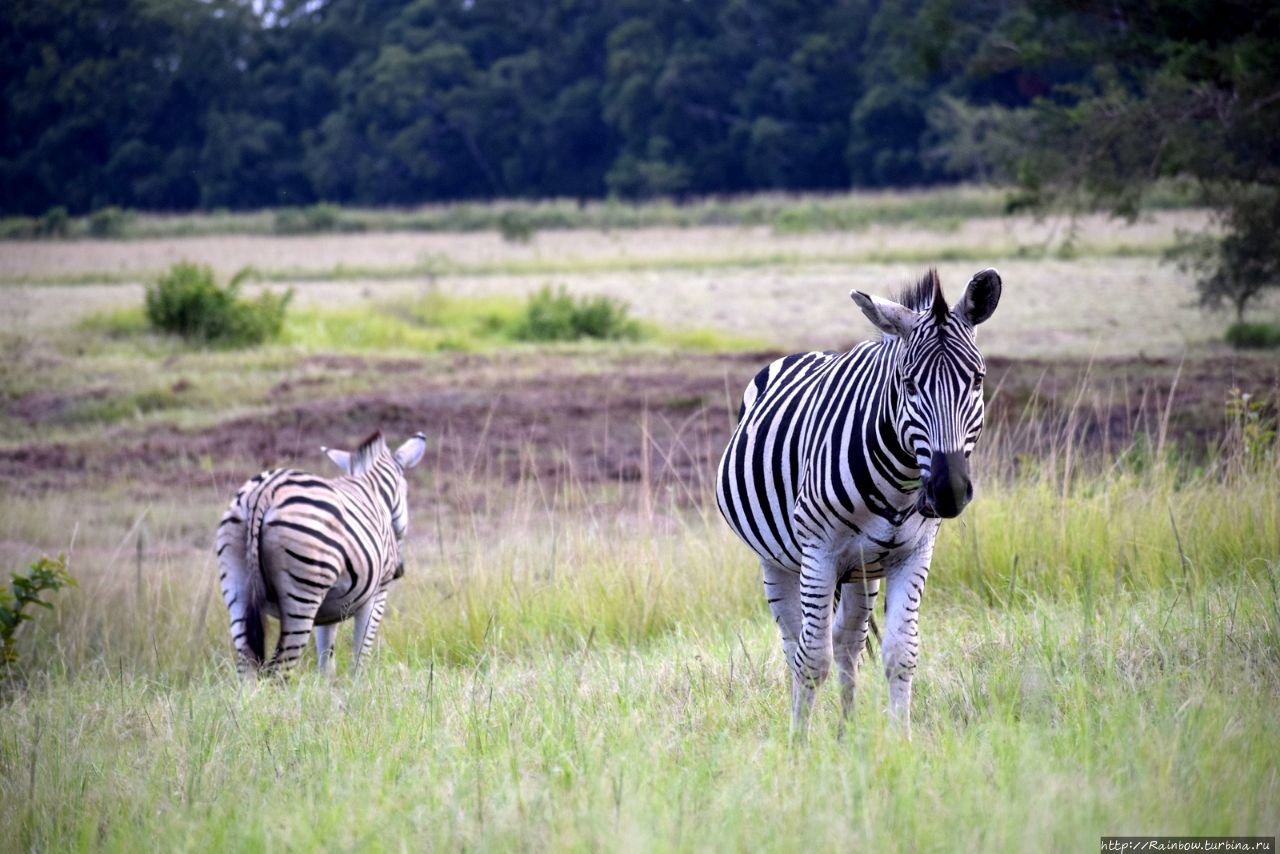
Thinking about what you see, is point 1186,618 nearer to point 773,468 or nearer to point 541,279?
point 773,468

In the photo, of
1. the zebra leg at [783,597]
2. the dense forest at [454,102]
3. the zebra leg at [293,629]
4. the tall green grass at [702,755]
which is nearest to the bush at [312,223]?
the dense forest at [454,102]

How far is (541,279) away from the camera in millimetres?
31750

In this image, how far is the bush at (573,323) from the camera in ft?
72.8

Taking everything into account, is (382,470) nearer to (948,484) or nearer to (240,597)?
(240,597)

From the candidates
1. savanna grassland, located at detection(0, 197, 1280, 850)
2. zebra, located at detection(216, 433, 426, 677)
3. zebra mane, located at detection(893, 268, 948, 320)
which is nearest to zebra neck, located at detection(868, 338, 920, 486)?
zebra mane, located at detection(893, 268, 948, 320)

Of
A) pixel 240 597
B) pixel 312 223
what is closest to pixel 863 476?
pixel 240 597

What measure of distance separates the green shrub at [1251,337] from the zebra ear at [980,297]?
16.5 metres

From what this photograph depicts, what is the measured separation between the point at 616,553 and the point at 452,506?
13.6 ft

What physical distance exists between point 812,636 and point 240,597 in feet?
11.8

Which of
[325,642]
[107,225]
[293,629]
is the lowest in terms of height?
[325,642]

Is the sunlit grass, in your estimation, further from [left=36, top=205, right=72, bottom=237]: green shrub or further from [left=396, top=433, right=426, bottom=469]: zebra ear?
[left=36, top=205, right=72, bottom=237]: green shrub

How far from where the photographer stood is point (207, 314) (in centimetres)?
2108

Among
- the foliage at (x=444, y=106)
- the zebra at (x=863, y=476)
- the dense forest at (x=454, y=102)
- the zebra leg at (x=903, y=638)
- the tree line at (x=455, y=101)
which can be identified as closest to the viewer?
the zebra at (x=863, y=476)

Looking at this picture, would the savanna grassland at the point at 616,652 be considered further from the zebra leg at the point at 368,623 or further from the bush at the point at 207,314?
the bush at the point at 207,314
